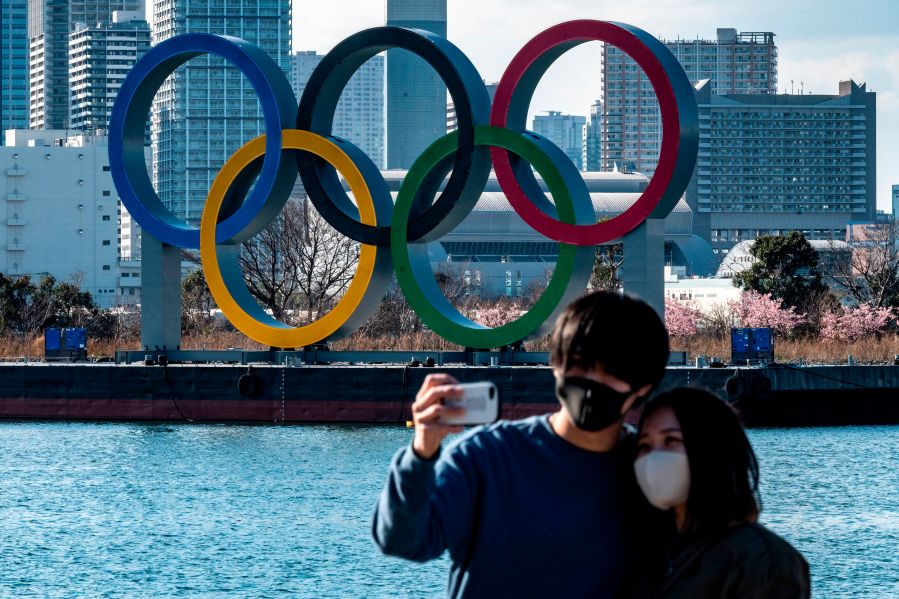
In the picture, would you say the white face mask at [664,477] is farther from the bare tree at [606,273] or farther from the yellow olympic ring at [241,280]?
the bare tree at [606,273]

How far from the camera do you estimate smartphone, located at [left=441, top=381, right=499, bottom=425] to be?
17.3 feet

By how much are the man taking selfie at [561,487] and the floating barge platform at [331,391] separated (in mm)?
35418

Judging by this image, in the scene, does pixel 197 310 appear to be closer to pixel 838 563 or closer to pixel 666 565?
pixel 838 563

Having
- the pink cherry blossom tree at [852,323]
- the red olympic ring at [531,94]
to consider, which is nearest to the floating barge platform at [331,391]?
the red olympic ring at [531,94]

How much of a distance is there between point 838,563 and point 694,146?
16.9m

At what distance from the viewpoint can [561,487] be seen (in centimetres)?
579

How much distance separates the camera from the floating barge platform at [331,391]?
42.0m

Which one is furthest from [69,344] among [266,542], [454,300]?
[454,300]

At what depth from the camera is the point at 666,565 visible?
5.89 meters

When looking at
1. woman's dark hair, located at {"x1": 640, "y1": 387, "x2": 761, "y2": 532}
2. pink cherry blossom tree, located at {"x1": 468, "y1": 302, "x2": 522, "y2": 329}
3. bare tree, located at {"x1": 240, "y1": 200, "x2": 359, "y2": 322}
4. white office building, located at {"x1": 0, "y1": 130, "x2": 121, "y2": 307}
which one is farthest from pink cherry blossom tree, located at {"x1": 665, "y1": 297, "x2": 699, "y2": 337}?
white office building, located at {"x1": 0, "y1": 130, "x2": 121, "y2": 307}

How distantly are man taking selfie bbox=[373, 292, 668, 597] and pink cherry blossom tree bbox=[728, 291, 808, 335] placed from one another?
6275 centimetres

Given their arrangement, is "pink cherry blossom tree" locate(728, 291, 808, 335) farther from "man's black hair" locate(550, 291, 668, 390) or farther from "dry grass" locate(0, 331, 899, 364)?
"man's black hair" locate(550, 291, 668, 390)

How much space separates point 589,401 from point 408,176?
36.0 meters

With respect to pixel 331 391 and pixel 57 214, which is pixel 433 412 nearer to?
pixel 331 391
